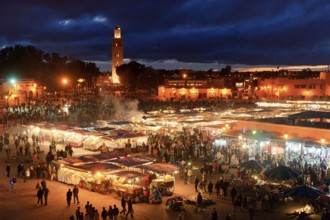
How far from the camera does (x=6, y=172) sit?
19281 mm

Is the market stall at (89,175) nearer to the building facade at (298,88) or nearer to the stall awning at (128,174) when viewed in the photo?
the stall awning at (128,174)

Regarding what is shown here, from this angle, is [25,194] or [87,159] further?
[87,159]

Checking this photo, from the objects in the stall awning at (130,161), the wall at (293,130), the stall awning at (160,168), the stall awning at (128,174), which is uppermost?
the wall at (293,130)

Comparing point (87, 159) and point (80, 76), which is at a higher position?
point (80, 76)

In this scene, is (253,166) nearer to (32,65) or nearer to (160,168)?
(160,168)

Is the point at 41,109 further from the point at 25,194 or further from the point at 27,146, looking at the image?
the point at 25,194

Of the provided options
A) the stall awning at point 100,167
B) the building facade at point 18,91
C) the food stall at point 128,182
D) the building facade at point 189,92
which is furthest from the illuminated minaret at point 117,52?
the food stall at point 128,182

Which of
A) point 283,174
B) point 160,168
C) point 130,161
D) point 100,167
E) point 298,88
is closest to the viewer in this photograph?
point 283,174

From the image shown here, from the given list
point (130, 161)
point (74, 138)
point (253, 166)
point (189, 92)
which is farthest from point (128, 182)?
point (189, 92)

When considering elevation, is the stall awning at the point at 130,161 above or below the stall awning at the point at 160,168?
above

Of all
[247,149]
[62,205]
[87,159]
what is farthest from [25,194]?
[247,149]

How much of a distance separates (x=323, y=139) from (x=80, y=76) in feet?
285

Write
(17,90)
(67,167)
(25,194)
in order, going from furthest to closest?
(17,90) → (67,167) → (25,194)

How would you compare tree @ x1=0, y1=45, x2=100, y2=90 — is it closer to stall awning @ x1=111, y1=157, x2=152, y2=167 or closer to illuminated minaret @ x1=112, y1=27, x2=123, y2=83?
illuminated minaret @ x1=112, y1=27, x2=123, y2=83
